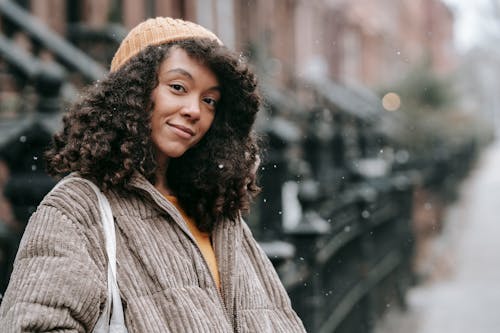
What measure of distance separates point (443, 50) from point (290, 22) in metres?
42.9

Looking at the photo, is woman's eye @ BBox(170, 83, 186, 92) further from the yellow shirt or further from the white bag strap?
the white bag strap

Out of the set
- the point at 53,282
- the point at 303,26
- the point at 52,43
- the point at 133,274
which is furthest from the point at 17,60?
the point at 303,26

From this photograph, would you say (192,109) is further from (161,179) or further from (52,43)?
(52,43)

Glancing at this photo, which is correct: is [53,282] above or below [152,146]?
below

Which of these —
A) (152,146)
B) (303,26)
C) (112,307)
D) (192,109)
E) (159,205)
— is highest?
(303,26)

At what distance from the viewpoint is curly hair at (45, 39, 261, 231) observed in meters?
2.25

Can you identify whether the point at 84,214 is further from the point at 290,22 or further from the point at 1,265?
the point at 290,22

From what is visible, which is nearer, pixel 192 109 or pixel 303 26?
pixel 192 109

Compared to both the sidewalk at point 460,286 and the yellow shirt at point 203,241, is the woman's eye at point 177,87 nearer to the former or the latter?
the yellow shirt at point 203,241

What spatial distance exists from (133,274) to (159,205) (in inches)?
10.0

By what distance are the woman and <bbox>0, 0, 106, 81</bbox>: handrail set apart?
5.61m

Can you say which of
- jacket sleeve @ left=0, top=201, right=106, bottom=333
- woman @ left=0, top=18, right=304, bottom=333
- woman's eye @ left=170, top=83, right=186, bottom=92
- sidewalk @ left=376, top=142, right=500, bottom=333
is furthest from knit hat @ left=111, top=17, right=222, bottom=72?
sidewalk @ left=376, top=142, right=500, bottom=333

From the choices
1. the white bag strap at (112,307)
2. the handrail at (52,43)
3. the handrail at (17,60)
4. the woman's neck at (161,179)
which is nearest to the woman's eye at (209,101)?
the woman's neck at (161,179)

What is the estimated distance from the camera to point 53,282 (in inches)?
75.2
